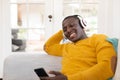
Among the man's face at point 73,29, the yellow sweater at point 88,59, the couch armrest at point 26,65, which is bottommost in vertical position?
the couch armrest at point 26,65

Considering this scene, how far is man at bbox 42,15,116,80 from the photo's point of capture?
→ 1.73 metres

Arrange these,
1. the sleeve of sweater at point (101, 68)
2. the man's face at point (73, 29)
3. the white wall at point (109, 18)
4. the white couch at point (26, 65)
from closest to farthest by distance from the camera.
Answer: the sleeve of sweater at point (101, 68)
the man's face at point (73, 29)
the white couch at point (26, 65)
the white wall at point (109, 18)

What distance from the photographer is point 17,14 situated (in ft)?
11.0

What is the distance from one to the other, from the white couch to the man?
0.33ft

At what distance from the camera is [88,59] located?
189 cm

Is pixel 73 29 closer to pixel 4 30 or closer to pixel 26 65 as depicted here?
pixel 26 65

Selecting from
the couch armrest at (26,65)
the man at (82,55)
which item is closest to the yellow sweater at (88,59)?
the man at (82,55)

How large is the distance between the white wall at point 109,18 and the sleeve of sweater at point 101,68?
4.78 ft

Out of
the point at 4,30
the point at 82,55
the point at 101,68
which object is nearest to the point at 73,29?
the point at 82,55

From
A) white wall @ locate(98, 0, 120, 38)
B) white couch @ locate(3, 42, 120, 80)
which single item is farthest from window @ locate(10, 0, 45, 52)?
white couch @ locate(3, 42, 120, 80)

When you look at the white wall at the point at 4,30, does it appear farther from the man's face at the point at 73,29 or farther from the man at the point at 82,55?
the man's face at the point at 73,29

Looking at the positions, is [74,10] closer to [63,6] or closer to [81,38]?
[63,6]

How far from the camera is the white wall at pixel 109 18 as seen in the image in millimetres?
3213

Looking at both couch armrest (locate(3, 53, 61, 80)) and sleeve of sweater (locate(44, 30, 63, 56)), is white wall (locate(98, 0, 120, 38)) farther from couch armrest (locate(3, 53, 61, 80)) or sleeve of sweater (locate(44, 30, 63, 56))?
couch armrest (locate(3, 53, 61, 80))
